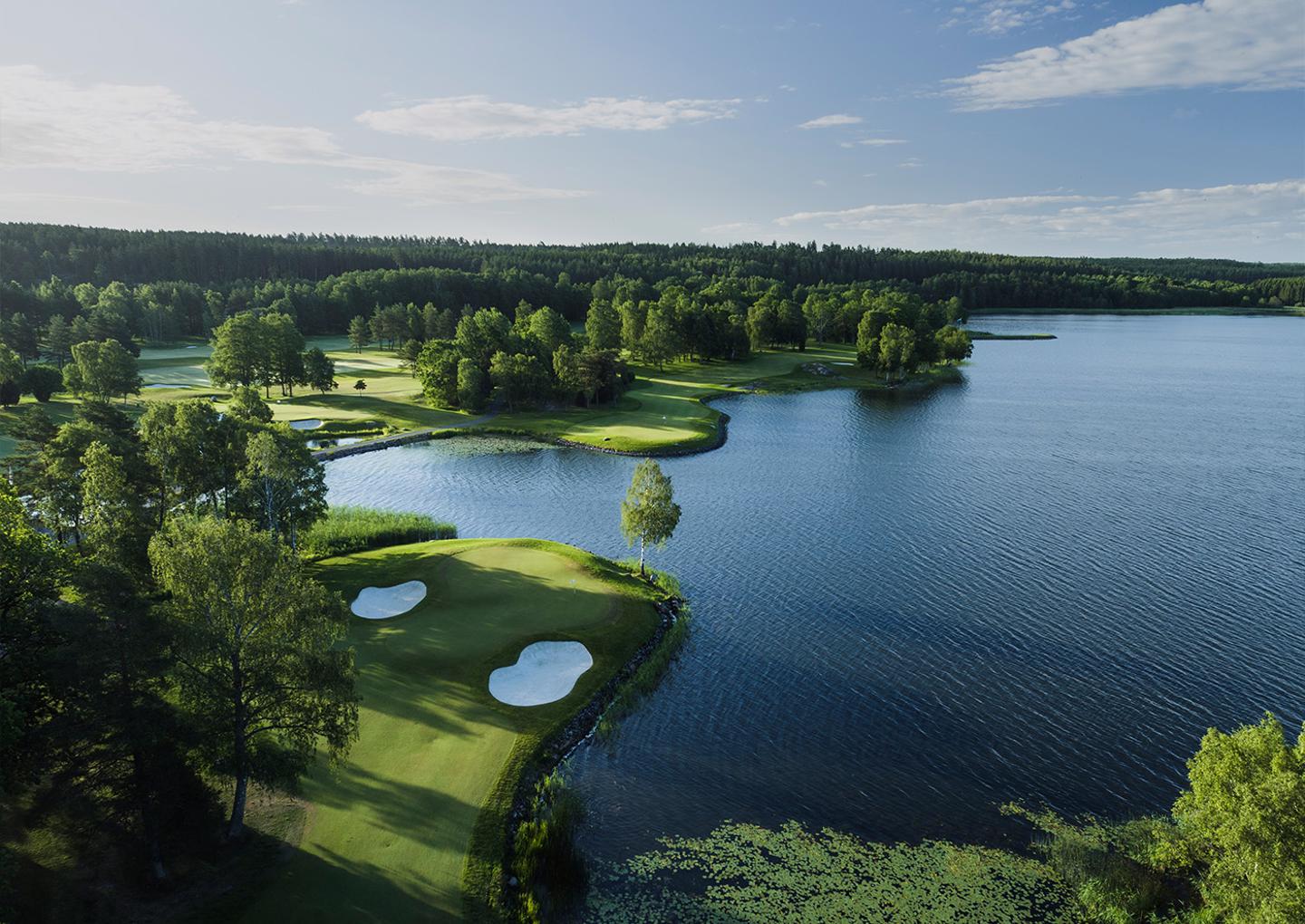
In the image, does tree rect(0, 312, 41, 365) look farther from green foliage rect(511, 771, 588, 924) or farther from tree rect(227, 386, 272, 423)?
green foliage rect(511, 771, 588, 924)

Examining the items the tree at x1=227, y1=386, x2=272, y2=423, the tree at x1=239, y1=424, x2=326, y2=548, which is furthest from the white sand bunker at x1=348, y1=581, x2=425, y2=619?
the tree at x1=227, y1=386, x2=272, y2=423

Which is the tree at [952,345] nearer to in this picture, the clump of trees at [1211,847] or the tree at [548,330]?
the tree at [548,330]

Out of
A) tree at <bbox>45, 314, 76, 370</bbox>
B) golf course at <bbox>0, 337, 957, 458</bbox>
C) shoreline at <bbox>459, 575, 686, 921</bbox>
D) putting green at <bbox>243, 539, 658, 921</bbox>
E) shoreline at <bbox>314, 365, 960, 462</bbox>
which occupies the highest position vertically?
tree at <bbox>45, 314, 76, 370</bbox>

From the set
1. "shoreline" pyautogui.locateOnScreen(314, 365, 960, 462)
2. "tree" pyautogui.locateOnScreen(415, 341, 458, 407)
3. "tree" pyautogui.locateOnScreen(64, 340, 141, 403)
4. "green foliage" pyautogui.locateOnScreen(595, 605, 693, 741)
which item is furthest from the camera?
"tree" pyautogui.locateOnScreen(415, 341, 458, 407)

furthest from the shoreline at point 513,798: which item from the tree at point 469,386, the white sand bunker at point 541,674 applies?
the tree at point 469,386

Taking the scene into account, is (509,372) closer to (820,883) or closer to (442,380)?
(442,380)

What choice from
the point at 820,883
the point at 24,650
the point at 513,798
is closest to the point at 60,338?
the point at 24,650
